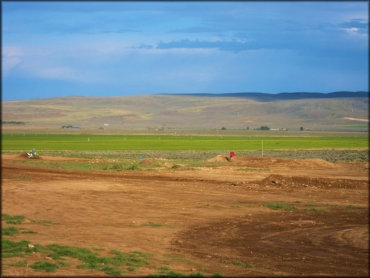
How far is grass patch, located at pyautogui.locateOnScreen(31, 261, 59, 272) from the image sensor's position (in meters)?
9.74

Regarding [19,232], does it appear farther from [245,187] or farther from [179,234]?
[245,187]

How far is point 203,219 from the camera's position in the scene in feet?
56.7

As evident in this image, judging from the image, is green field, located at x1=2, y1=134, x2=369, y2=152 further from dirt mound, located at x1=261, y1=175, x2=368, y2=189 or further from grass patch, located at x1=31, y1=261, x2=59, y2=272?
grass patch, located at x1=31, y1=261, x2=59, y2=272

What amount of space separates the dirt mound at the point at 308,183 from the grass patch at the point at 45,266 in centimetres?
1756

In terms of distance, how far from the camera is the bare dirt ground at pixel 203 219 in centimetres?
1141

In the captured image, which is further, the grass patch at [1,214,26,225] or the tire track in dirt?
the grass patch at [1,214,26,225]

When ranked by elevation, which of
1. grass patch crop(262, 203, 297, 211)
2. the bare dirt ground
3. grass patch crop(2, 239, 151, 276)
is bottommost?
grass patch crop(262, 203, 297, 211)

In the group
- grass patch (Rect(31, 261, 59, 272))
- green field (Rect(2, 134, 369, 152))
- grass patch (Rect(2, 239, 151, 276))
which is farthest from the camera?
green field (Rect(2, 134, 369, 152))

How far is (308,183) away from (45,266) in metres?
19.0

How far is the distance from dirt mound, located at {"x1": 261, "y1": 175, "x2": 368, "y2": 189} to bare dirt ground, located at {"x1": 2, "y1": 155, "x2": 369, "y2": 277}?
54mm

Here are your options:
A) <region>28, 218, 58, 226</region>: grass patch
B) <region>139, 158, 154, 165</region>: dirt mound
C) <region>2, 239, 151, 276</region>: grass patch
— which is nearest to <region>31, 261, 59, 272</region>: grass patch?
<region>2, 239, 151, 276</region>: grass patch

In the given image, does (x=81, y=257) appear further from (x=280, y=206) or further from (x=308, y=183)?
(x=308, y=183)

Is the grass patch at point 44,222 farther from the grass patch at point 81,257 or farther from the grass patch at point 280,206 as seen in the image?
the grass patch at point 280,206

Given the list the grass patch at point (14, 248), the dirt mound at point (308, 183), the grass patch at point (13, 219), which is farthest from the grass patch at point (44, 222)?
the dirt mound at point (308, 183)
